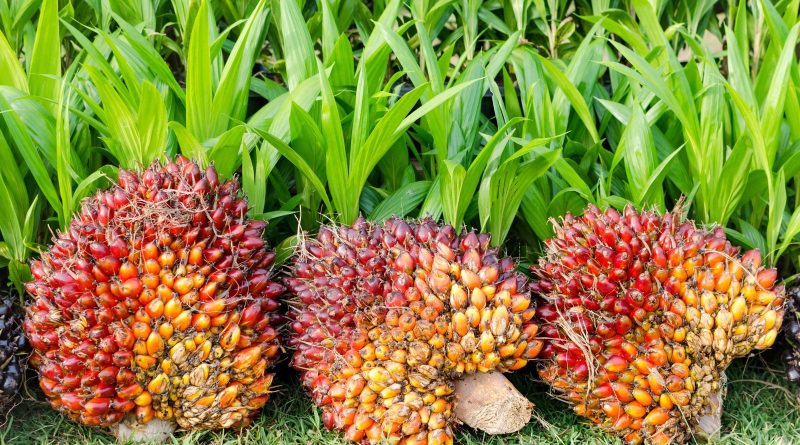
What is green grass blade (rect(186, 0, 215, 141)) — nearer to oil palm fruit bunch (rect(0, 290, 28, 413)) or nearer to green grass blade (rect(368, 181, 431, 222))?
green grass blade (rect(368, 181, 431, 222))

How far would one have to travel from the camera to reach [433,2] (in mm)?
2252

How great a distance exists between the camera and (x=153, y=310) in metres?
1.48

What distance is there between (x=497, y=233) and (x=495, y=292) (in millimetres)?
292

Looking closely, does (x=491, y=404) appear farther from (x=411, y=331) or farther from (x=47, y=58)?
(x=47, y=58)

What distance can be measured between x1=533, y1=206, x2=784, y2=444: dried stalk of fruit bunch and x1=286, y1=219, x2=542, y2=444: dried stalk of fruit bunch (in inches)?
4.2

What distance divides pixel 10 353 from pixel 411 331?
2.67 feet

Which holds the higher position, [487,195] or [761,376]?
[487,195]

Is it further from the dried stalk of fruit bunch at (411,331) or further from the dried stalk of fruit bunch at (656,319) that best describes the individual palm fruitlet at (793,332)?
the dried stalk of fruit bunch at (411,331)

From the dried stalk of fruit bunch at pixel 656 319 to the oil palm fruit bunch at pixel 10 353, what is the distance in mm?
1085

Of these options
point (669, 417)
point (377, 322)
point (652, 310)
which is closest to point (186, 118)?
point (377, 322)

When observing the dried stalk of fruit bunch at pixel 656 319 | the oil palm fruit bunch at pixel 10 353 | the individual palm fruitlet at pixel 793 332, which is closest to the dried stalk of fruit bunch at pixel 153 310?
the oil palm fruit bunch at pixel 10 353

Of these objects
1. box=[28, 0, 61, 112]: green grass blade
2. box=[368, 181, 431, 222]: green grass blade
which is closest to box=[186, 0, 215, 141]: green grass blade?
box=[28, 0, 61, 112]: green grass blade

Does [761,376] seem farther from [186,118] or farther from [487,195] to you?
[186,118]

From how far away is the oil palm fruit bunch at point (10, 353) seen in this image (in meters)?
1.60
